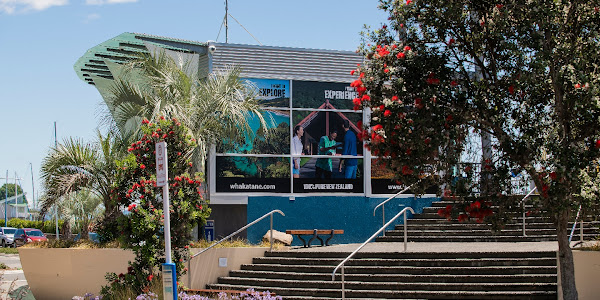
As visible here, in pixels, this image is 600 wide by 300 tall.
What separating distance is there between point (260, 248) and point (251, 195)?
4.06m

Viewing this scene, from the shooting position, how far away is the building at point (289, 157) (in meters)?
20.3

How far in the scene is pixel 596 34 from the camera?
30.3ft

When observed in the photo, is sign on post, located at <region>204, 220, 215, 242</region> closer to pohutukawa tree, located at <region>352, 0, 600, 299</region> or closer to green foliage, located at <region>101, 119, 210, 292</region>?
green foliage, located at <region>101, 119, 210, 292</region>

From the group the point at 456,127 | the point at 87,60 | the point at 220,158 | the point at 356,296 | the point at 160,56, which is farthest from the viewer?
the point at 87,60

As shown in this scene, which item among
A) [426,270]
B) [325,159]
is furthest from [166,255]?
[325,159]

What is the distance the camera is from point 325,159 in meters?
21.0

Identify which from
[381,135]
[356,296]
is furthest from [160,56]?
[381,135]

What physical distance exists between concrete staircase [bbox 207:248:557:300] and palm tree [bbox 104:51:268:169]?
354 centimetres

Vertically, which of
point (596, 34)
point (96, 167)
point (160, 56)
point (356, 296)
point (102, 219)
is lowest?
point (356, 296)

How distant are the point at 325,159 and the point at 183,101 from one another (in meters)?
5.45

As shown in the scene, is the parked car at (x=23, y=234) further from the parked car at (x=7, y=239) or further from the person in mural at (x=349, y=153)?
the person in mural at (x=349, y=153)

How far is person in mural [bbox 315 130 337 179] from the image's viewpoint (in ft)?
68.8

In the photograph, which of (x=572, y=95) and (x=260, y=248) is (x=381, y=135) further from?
(x=260, y=248)

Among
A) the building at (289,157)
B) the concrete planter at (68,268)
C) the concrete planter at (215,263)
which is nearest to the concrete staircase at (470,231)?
the building at (289,157)
